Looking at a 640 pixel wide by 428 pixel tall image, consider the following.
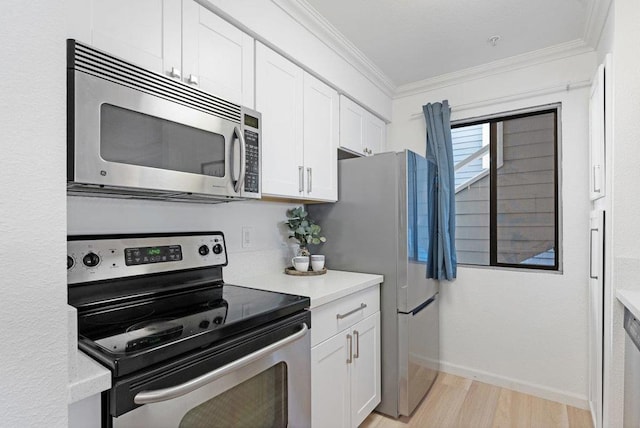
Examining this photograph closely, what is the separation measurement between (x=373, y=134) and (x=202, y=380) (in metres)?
2.27

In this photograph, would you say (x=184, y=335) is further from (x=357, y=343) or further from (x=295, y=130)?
(x=295, y=130)

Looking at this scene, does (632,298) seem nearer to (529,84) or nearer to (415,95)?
(529,84)

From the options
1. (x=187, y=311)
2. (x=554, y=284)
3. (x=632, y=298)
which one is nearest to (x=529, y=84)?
(x=554, y=284)

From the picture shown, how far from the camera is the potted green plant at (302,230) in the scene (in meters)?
2.23

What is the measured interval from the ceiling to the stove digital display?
1448 millimetres

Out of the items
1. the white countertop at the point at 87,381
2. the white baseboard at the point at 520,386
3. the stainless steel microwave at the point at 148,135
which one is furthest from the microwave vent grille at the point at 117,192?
the white baseboard at the point at 520,386

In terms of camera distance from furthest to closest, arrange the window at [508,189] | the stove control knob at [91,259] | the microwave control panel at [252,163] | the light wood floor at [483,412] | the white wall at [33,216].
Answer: the window at [508,189] < the light wood floor at [483,412] < the microwave control panel at [252,163] < the stove control knob at [91,259] < the white wall at [33,216]

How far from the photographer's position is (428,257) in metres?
2.48

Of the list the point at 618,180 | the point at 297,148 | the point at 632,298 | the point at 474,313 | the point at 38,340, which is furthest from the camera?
the point at 474,313

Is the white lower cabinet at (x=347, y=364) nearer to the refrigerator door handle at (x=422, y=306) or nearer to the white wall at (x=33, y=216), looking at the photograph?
the refrigerator door handle at (x=422, y=306)

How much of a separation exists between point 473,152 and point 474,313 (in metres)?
1.25

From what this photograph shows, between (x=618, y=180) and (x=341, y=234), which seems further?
(x=341, y=234)

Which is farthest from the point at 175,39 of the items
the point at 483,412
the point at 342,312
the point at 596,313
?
the point at 483,412

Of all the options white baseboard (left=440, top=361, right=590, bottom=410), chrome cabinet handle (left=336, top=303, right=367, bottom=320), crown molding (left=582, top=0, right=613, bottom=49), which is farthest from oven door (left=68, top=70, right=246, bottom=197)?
white baseboard (left=440, top=361, right=590, bottom=410)
